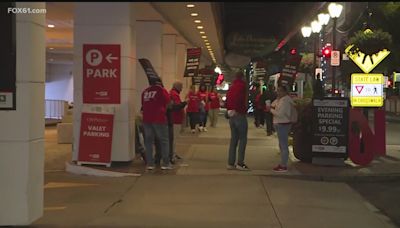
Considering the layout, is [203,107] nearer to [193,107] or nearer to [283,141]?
[193,107]

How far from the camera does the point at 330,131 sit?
1237 centimetres

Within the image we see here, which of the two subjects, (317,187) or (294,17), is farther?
(294,17)

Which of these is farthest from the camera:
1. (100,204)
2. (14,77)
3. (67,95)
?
(67,95)

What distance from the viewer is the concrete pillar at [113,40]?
11.6 meters

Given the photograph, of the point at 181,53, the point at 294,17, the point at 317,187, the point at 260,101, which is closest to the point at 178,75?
the point at 181,53

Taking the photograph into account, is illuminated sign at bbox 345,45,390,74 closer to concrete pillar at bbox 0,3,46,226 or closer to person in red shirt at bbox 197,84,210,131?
person in red shirt at bbox 197,84,210,131

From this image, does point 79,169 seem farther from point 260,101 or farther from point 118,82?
point 260,101

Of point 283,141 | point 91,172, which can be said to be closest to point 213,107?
point 283,141

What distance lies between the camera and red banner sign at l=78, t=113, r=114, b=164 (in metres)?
11.4

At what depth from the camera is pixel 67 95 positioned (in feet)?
110

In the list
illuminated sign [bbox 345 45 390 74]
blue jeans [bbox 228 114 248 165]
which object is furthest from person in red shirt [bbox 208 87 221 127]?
blue jeans [bbox 228 114 248 165]

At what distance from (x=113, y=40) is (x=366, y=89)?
6.94 meters

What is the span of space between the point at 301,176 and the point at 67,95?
80.2 feet

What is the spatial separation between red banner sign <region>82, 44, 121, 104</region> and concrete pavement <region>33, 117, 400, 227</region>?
4.74 feet
